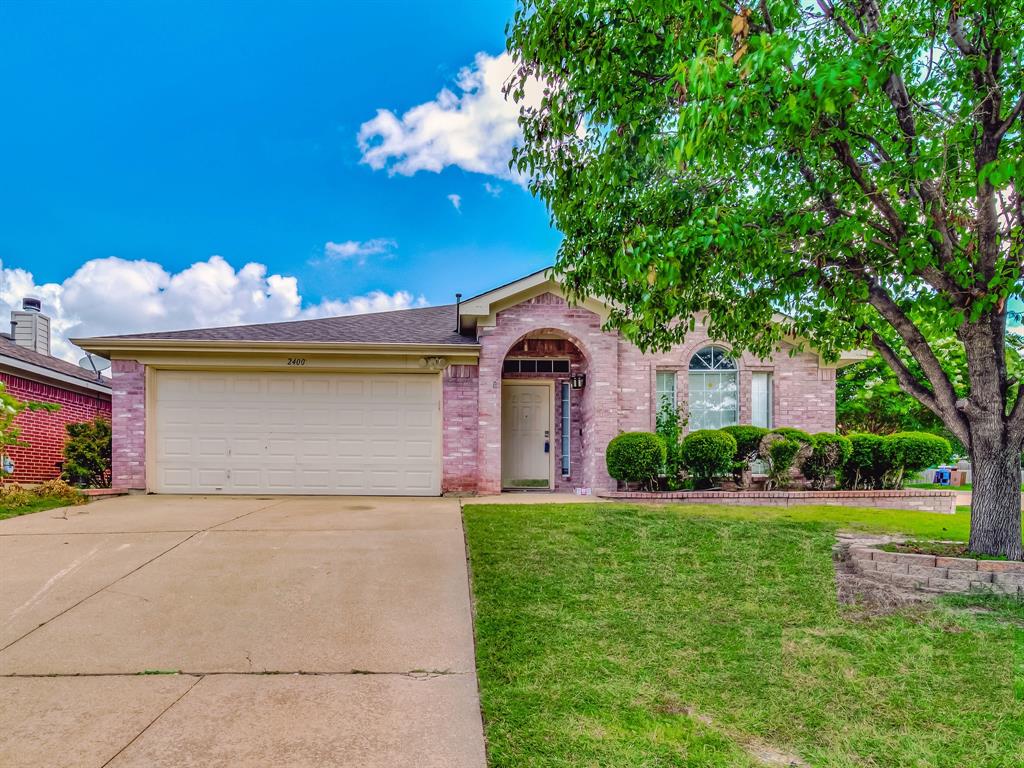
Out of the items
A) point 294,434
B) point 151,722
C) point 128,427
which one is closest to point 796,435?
point 294,434

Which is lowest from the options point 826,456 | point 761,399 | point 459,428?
point 826,456

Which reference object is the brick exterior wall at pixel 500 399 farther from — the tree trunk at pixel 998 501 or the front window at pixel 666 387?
the tree trunk at pixel 998 501

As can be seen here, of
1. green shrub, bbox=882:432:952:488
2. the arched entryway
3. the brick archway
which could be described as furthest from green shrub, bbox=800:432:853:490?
the arched entryway

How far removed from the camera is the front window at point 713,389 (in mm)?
11344

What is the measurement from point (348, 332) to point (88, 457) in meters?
5.21

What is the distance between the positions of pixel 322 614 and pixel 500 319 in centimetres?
709

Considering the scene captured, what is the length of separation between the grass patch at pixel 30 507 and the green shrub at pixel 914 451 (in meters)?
13.9

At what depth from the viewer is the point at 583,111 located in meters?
5.41

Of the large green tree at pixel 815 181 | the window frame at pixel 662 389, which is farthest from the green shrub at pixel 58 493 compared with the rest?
the window frame at pixel 662 389

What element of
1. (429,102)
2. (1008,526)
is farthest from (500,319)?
(1008,526)

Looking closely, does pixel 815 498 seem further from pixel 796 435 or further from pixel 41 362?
pixel 41 362

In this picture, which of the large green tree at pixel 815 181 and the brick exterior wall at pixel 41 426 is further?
the brick exterior wall at pixel 41 426

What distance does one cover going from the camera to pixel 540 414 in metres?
11.8

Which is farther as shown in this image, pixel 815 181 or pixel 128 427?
pixel 128 427
